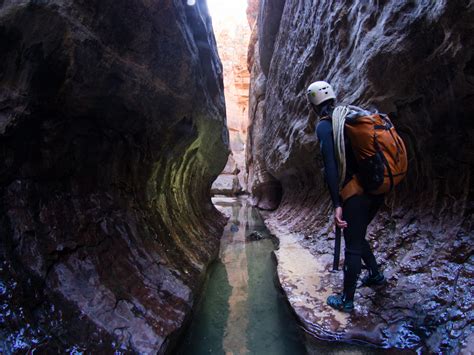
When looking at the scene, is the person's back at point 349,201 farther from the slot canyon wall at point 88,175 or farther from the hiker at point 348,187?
the slot canyon wall at point 88,175

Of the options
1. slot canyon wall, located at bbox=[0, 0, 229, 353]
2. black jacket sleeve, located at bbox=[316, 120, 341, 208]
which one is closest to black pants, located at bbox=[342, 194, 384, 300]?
black jacket sleeve, located at bbox=[316, 120, 341, 208]

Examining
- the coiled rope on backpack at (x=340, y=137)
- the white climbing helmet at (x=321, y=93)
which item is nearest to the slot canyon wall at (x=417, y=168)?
the white climbing helmet at (x=321, y=93)

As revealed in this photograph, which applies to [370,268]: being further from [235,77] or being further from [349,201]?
[235,77]

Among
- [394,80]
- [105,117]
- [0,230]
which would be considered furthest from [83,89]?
[394,80]

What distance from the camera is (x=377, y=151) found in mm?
2232

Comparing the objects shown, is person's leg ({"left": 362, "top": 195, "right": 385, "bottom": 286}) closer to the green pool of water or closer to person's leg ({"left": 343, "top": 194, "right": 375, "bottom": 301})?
Answer: person's leg ({"left": 343, "top": 194, "right": 375, "bottom": 301})

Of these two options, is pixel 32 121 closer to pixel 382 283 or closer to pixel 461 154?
pixel 382 283

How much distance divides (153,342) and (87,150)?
1.85m

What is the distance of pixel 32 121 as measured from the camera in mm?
2111

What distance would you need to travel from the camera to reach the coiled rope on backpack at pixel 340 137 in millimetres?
2355

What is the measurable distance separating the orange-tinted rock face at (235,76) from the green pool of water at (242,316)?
26869mm

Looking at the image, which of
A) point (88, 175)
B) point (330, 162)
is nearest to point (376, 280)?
point (330, 162)

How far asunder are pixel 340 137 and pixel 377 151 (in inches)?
12.2

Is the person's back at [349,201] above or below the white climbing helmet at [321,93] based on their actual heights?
below
